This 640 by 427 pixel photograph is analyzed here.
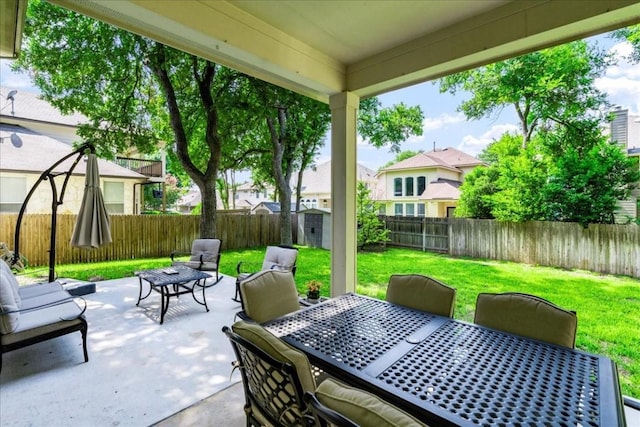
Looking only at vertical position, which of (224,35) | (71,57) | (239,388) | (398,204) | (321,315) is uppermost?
(71,57)

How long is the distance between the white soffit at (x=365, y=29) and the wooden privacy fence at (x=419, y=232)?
6457 mm

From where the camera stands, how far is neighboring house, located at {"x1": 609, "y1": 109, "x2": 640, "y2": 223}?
18.1ft

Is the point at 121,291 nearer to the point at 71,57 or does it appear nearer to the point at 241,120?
the point at 241,120

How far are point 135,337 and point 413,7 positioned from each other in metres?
4.49

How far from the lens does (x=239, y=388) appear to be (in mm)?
2580

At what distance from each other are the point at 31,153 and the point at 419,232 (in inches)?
506

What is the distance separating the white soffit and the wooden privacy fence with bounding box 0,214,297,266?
7348 mm

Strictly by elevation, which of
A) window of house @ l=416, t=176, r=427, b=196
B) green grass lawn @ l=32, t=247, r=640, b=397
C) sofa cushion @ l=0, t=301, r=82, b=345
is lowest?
green grass lawn @ l=32, t=247, r=640, b=397

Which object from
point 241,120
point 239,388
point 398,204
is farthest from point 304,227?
point 239,388

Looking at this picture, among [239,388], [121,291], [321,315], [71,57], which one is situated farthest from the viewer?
[71,57]

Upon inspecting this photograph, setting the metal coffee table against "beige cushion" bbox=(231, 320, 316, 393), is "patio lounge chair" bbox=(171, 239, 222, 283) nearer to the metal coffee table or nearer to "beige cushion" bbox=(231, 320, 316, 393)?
the metal coffee table

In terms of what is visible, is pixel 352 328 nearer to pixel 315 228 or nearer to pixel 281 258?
pixel 281 258

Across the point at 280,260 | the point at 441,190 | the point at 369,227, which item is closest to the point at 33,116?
the point at 280,260

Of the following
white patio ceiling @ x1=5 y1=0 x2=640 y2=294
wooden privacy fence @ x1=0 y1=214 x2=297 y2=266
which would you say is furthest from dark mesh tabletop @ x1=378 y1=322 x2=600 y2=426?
wooden privacy fence @ x1=0 y1=214 x2=297 y2=266
